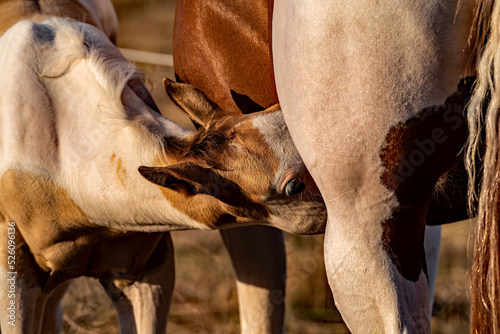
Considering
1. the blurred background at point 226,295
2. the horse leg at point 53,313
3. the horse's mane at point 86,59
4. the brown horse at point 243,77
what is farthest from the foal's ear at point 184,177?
the blurred background at point 226,295

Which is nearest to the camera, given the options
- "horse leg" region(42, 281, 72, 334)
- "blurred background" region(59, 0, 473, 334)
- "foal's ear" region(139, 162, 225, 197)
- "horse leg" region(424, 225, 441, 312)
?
"foal's ear" region(139, 162, 225, 197)

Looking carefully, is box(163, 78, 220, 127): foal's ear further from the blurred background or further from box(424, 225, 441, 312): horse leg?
the blurred background

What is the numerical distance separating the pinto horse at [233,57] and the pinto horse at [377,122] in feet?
0.94

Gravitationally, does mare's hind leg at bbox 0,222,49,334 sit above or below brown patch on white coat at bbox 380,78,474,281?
below

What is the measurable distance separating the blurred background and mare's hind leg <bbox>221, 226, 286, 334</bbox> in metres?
1.24

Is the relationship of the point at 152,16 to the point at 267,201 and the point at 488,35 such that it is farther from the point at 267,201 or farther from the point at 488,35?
the point at 488,35

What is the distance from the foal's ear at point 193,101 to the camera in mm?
1886

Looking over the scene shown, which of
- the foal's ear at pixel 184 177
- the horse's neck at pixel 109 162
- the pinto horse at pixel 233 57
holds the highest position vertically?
the pinto horse at pixel 233 57

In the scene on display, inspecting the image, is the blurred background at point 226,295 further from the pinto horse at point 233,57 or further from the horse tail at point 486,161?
the horse tail at point 486,161

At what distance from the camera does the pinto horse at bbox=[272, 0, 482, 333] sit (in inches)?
44.3

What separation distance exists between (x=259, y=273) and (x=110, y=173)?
71cm

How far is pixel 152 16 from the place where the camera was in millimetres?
5871

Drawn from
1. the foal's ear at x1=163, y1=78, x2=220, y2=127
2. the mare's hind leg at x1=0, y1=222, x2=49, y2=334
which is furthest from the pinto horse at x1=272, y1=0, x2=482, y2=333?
the mare's hind leg at x1=0, y1=222, x2=49, y2=334

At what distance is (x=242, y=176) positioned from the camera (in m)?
1.74
